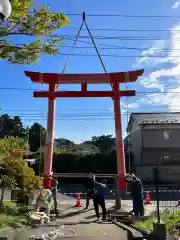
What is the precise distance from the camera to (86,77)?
17.0 m

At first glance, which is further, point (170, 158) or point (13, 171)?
point (170, 158)

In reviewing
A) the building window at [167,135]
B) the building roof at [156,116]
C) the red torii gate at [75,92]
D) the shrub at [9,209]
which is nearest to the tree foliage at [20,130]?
the building roof at [156,116]

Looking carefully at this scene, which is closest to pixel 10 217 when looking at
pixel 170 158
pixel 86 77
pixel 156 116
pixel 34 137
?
pixel 86 77

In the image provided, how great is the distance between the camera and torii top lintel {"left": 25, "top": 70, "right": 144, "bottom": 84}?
1686 cm

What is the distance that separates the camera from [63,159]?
37.1 meters

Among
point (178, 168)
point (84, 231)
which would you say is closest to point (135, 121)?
point (178, 168)

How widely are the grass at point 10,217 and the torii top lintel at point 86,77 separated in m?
7.53

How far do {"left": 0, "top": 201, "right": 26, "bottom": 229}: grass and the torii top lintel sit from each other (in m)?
7.53

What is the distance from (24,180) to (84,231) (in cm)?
509

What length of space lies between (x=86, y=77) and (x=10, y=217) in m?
8.99

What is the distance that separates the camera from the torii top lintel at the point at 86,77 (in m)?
16.9

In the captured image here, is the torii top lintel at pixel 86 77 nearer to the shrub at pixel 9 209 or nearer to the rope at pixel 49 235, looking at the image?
the shrub at pixel 9 209

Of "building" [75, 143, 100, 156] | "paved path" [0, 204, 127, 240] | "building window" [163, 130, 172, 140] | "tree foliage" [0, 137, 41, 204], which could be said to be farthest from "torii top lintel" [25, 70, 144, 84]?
"building" [75, 143, 100, 156]

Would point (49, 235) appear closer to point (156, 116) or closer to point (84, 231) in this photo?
point (84, 231)
